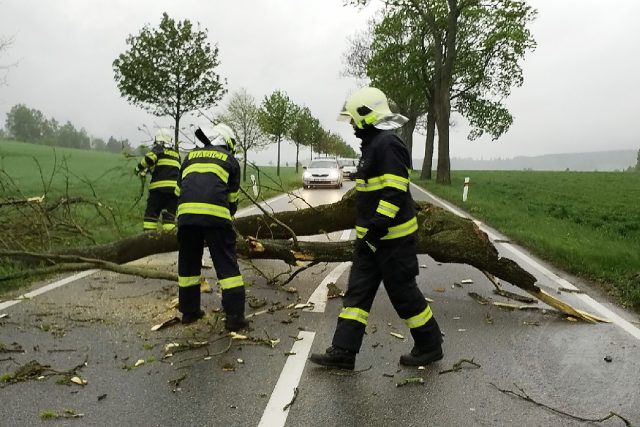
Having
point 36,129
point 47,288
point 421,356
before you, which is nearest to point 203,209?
point 421,356

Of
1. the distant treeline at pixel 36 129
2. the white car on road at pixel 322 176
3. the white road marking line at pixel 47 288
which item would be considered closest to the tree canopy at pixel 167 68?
the white car on road at pixel 322 176

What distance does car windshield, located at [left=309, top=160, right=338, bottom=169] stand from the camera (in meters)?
23.0

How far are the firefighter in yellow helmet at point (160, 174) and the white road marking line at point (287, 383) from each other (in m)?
3.99

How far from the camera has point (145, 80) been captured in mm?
19422

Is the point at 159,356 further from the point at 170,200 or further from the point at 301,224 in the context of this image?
the point at 170,200

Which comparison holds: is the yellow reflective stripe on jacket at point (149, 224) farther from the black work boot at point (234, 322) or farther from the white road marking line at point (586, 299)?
the white road marking line at point (586, 299)

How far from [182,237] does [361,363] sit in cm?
191

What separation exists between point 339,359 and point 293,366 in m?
0.34

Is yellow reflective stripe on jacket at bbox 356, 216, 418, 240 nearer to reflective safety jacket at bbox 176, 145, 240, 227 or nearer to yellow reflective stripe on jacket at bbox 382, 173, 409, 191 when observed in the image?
yellow reflective stripe on jacket at bbox 382, 173, 409, 191

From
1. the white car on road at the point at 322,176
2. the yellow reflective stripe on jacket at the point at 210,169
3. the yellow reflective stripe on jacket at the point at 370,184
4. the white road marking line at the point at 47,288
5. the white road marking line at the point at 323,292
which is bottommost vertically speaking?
the white road marking line at the point at 323,292

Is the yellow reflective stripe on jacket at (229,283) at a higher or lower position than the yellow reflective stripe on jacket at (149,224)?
lower

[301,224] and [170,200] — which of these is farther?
[170,200]

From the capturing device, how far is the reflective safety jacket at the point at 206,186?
4043mm

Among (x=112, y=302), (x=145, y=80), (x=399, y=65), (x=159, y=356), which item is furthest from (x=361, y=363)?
(x=399, y=65)
